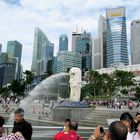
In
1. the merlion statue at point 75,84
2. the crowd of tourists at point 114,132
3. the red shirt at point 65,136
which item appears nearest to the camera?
the crowd of tourists at point 114,132

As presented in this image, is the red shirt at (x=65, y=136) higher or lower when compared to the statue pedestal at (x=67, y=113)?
lower

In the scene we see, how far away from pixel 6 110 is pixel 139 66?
10390cm

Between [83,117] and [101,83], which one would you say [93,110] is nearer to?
[83,117]

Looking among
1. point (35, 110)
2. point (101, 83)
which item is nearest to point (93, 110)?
point (35, 110)

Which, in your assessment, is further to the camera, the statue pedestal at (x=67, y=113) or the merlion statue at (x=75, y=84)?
the merlion statue at (x=75, y=84)

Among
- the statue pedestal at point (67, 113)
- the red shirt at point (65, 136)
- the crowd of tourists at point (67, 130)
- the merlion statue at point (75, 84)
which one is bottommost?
the red shirt at point (65, 136)

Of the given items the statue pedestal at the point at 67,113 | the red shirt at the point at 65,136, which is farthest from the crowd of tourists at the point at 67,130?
the statue pedestal at the point at 67,113

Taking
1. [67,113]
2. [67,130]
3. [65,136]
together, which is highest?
[67,113]

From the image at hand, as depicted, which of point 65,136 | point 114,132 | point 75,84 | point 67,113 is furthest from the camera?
point 75,84

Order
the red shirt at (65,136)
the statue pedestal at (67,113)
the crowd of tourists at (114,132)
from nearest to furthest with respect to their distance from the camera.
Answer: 1. the crowd of tourists at (114,132)
2. the red shirt at (65,136)
3. the statue pedestal at (67,113)

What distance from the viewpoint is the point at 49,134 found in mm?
9766

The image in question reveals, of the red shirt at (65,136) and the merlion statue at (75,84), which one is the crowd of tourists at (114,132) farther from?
the merlion statue at (75,84)

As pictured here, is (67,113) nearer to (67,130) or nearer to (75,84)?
(75,84)

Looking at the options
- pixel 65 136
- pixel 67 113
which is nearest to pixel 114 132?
pixel 65 136
